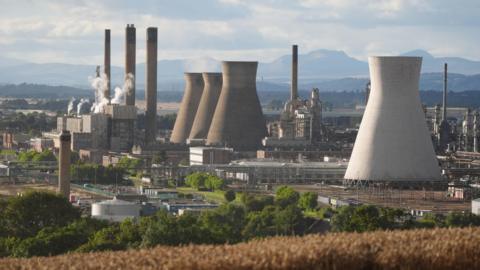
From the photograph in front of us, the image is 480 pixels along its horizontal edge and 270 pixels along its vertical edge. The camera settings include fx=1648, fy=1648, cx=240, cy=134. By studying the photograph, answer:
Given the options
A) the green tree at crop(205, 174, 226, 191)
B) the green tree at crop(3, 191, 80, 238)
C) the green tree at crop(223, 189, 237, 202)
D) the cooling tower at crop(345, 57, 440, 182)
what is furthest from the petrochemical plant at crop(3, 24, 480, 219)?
the green tree at crop(3, 191, 80, 238)

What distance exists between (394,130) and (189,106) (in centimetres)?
2626

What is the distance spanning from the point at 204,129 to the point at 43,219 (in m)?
38.2

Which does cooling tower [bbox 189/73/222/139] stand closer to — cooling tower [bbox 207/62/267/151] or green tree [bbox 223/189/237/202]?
cooling tower [bbox 207/62/267/151]

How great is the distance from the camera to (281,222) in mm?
35906

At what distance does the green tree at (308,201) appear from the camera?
4336cm

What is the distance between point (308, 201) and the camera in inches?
1724

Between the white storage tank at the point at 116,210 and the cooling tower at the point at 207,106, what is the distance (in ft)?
107

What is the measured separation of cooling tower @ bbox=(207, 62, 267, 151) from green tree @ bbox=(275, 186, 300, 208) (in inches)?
820

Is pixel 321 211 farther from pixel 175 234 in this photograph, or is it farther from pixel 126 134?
pixel 126 134

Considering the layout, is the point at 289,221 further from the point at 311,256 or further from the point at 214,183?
the point at 311,256

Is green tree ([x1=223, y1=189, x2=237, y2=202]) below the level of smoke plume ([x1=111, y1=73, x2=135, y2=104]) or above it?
below

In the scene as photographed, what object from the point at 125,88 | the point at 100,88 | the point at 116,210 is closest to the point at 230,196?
the point at 116,210

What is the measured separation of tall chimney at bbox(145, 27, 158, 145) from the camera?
7369 cm

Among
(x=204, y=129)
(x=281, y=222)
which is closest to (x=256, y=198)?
(x=281, y=222)
